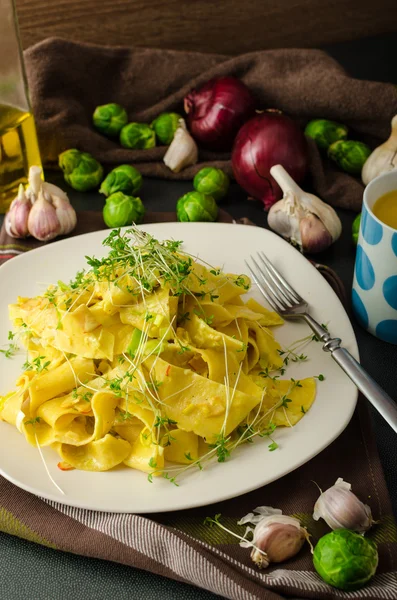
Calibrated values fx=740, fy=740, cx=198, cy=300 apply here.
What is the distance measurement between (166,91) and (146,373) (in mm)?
2247

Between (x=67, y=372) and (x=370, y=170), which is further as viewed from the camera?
(x=370, y=170)

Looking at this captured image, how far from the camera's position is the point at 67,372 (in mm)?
2379

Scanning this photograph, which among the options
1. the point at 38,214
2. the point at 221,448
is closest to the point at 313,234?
the point at 38,214

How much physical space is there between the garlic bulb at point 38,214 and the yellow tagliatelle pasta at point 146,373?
0.72 m

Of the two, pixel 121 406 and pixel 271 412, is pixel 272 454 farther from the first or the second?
pixel 121 406

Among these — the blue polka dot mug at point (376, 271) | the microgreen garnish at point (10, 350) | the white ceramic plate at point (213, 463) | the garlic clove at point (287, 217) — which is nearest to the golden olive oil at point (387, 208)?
the blue polka dot mug at point (376, 271)

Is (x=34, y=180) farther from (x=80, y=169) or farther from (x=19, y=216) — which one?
(x=80, y=169)

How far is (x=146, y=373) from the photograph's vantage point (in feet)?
7.74

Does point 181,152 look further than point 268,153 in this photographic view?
Yes

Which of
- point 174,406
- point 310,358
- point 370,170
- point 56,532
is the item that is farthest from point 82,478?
point 370,170

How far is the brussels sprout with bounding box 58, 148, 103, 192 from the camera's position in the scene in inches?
145

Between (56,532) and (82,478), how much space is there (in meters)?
0.18

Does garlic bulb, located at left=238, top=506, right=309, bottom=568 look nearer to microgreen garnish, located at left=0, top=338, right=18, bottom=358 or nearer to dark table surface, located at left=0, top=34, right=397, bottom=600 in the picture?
dark table surface, located at left=0, top=34, right=397, bottom=600

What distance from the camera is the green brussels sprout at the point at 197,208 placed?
334cm
